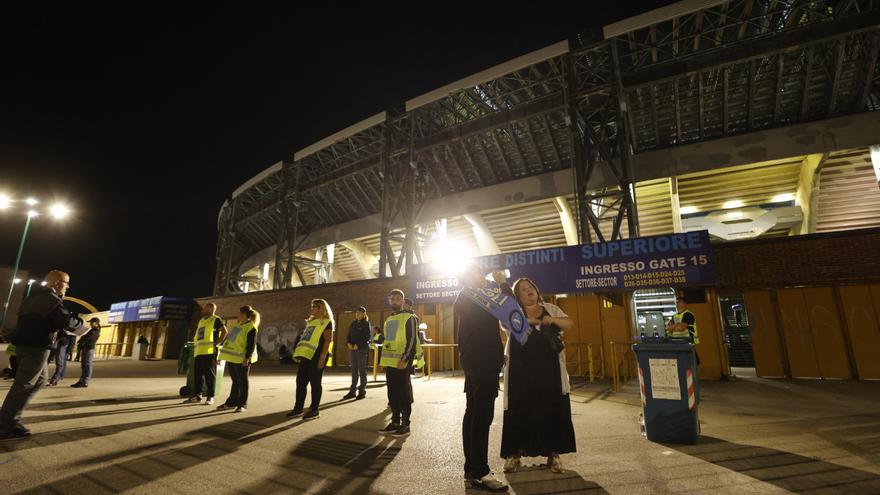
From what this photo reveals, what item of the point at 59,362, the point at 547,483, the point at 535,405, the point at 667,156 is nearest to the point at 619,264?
the point at 667,156

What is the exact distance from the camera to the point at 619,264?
1141 centimetres

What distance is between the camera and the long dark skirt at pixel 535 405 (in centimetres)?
346

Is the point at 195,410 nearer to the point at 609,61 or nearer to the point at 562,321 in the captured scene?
the point at 562,321

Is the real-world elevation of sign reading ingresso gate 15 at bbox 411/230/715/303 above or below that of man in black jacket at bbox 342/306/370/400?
above

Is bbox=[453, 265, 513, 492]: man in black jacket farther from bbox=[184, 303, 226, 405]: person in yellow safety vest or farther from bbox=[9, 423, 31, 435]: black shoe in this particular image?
bbox=[184, 303, 226, 405]: person in yellow safety vest

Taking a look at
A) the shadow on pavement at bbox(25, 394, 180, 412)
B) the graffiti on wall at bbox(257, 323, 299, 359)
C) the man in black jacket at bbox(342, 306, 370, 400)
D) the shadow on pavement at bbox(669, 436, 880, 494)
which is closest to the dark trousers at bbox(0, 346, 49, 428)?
the shadow on pavement at bbox(25, 394, 180, 412)

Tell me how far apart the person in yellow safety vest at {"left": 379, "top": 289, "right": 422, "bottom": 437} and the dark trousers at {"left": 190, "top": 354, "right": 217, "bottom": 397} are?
3866mm

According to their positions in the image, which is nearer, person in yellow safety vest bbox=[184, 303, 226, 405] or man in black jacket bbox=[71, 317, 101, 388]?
person in yellow safety vest bbox=[184, 303, 226, 405]

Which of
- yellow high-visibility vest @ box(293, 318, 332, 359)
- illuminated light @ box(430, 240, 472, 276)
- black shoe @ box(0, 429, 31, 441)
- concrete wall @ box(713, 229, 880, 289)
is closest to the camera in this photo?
black shoe @ box(0, 429, 31, 441)

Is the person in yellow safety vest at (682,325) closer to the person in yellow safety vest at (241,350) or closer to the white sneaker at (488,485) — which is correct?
the white sneaker at (488,485)

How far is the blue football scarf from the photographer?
324cm

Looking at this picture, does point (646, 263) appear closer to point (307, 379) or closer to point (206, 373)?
point (307, 379)

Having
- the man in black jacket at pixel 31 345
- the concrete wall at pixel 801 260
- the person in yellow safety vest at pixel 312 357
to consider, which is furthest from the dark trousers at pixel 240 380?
the concrete wall at pixel 801 260

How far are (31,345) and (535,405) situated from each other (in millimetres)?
5647
